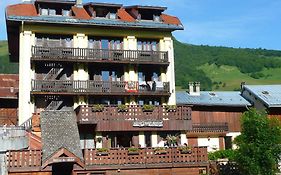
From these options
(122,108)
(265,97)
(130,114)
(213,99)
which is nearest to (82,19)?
(122,108)

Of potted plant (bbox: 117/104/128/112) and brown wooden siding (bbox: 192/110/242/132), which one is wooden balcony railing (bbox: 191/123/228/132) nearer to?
brown wooden siding (bbox: 192/110/242/132)

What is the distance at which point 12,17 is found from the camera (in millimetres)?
37469

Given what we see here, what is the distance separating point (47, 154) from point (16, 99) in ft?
55.5

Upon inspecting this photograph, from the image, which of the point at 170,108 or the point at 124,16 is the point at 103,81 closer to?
the point at 170,108

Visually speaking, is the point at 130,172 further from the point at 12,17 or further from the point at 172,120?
the point at 12,17

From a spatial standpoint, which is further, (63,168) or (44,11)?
(44,11)

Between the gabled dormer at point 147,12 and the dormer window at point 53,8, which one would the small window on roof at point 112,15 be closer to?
the gabled dormer at point 147,12

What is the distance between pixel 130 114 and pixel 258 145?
1001 cm

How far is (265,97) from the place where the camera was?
5047 centimetres

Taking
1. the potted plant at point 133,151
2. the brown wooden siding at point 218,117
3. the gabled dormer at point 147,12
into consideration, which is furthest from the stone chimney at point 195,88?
the potted plant at point 133,151

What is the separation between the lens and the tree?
1230 inches

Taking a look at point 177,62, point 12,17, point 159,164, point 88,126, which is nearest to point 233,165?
point 159,164

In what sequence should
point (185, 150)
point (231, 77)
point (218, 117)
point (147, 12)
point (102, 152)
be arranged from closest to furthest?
point (102, 152) < point (185, 150) < point (147, 12) < point (218, 117) < point (231, 77)

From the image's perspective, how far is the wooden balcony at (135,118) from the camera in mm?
35500
